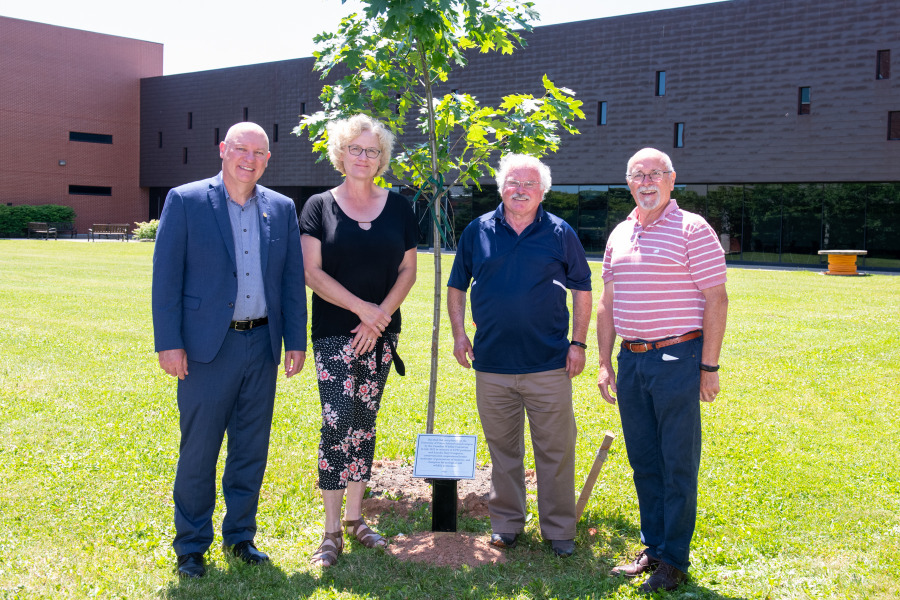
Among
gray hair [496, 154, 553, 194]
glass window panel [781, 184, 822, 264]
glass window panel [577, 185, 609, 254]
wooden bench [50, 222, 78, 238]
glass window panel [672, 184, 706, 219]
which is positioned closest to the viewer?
gray hair [496, 154, 553, 194]

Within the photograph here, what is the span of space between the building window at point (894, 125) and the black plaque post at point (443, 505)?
28914 mm

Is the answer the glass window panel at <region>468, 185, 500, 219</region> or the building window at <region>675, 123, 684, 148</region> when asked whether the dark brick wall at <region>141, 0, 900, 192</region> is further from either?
the glass window panel at <region>468, 185, 500, 219</region>

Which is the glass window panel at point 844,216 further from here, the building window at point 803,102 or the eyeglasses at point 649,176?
the eyeglasses at point 649,176

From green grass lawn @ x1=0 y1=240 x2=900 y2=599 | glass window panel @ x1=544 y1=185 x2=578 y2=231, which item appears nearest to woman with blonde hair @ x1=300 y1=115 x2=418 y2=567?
green grass lawn @ x1=0 y1=240 x2=900 y2=599

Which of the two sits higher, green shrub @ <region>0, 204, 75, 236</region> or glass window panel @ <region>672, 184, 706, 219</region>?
glass window panel @ <region>672, 184, 706, 219</region>

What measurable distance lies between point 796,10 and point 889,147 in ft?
20.3

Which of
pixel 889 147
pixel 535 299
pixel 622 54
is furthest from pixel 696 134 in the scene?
pixel 535 299

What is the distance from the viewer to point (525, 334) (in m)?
3.81

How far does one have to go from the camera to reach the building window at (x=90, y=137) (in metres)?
47.7

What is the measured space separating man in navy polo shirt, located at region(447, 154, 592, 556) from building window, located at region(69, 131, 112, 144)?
50.7m

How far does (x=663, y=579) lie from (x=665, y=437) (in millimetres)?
677

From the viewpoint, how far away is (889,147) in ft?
89.6

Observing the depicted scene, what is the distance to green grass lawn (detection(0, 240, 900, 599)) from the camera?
3.60 metres

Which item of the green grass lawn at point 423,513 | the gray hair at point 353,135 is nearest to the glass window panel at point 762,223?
the green grass lawn at point 423,513
